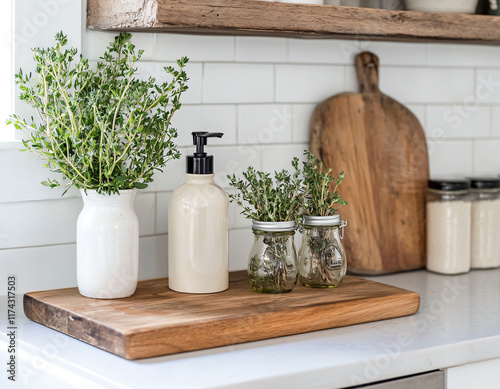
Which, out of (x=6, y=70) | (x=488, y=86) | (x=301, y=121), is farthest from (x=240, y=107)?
(x=488, y=86)

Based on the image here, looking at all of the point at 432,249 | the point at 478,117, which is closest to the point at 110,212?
the point at 432,249

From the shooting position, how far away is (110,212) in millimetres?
1291

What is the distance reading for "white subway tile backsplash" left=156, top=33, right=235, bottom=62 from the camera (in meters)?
1.51

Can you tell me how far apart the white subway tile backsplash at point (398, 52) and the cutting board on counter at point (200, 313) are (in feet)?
2.03

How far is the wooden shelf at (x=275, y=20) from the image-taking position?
125 centimetres

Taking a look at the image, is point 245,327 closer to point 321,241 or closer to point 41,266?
point 321,241

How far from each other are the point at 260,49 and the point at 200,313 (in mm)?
665

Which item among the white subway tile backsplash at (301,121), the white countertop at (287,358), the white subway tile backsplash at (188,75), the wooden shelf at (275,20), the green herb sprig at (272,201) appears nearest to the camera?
the white countertop at (287,358)

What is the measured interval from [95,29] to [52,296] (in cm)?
50

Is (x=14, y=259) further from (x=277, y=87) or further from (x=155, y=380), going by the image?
(x=277, y=87)

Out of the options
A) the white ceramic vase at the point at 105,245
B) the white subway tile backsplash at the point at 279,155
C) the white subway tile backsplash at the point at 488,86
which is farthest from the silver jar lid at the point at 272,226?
the white subway tile backsplash at the point at 488,86

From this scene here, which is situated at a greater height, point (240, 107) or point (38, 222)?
point (240, 107)

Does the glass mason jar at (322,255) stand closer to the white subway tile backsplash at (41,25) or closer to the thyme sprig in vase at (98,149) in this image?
the thyme sprig in vase at (98,149)

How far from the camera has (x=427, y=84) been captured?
74.4 inches
